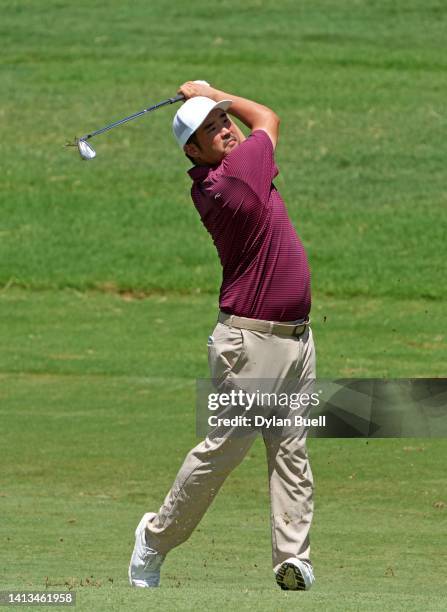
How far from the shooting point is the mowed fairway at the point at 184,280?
25.4 feet

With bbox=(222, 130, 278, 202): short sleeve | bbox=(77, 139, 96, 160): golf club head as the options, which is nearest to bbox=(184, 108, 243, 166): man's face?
bbox=(222, 130, 278, 202): short sleeve

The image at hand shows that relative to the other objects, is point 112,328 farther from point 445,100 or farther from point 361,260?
point 445,100

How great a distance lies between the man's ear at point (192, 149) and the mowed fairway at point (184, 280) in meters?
1.80

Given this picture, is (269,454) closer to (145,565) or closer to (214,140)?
(145,565)

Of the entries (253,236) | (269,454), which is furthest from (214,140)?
(269,454)

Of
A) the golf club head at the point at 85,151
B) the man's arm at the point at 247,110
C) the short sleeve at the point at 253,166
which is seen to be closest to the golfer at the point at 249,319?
the short sleeve at the point at 253,166

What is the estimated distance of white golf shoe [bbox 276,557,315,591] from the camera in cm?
655

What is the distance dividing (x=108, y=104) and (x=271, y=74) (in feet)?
8.32

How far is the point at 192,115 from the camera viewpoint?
6.74 meters

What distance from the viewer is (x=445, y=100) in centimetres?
2275

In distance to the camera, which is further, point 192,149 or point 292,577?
point 192,149

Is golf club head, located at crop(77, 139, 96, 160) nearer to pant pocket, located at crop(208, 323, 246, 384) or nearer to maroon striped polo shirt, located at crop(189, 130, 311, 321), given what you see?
maroon striped polo shirt, located at crop(189, 130, 311, 321)

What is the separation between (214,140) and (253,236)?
1.52 ft

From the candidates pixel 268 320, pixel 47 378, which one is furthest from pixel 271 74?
pixel 268 320
